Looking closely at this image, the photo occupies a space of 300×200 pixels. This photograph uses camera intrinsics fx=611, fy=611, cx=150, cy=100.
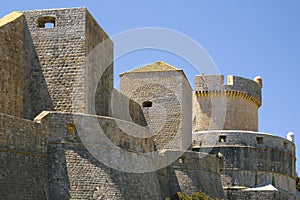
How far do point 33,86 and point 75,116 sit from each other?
3.18 meters

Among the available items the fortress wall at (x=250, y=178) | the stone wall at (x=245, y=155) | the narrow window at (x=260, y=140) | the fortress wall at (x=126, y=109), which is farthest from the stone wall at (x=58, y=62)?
the narrow window at (x=260, y=140)

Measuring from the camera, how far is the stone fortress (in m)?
16.0

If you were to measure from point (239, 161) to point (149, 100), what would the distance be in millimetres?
6961

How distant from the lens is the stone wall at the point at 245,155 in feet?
109

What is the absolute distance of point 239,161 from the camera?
110 feet

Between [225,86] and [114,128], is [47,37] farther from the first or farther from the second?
[225,86]

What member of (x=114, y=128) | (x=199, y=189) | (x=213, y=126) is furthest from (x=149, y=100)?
(x=114, y=128)

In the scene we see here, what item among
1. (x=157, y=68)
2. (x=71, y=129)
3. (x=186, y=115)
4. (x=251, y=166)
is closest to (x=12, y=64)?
(x=71, y=129)

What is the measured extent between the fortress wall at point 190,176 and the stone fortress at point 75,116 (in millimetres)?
43

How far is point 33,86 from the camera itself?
19.5 metres

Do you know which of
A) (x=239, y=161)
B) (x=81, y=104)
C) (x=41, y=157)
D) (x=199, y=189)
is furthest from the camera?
(x=239, y=161)

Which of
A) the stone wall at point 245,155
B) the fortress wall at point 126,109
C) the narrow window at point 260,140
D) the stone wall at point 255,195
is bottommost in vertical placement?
the stone wall at point 255,195

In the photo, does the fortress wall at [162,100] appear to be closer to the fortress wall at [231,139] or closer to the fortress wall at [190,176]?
the fortress wall at [190,176]

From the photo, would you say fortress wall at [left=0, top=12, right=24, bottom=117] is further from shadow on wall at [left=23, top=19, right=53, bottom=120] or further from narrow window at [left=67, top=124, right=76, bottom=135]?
narrow window at [left=67, top=124, right=76, bottom=135]
